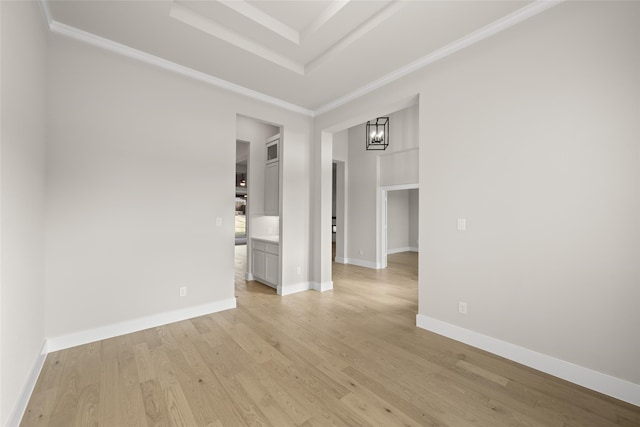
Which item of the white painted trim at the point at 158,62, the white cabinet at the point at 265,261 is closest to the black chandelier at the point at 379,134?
the white painted trim at the point at 158,62

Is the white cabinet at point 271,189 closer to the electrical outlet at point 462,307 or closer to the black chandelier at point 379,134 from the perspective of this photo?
the black chandelier at point 379,134

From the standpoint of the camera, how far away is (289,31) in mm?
2867

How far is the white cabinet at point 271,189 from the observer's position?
500cm

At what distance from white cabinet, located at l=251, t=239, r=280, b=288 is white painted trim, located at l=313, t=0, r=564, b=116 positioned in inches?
110

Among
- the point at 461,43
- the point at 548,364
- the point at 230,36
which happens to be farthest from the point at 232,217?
the point at 548,364

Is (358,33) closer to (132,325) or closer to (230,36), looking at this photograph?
(230,36)

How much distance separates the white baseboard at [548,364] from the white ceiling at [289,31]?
3018 millimetres

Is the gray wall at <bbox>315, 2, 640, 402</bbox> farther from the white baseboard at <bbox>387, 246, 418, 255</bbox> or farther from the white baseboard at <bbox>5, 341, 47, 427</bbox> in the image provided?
the white baseboard at <bbox>387, 246, 418, 255</bbox>

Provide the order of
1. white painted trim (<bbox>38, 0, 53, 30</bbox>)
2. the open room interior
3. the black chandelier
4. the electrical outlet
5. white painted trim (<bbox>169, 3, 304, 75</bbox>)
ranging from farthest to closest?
1. the black chandelier
2. the electrical outlet
3. white painted trim (<bbox>169, 3, 304, 75</bbox>)
4. white painted trim (<bbox>38, 0, 53, 30</bbox>)
5. the open room interior

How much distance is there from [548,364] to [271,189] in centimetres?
446

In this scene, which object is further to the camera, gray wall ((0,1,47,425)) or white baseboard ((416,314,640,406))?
white baseboard ((416,314,640,406))

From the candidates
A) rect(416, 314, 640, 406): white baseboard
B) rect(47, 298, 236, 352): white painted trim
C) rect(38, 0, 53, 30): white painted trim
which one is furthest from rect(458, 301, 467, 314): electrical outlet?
rect(38, 0, 53, 30): white painted trim

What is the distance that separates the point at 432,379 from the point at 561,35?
306cm

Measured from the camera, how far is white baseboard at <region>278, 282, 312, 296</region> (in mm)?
4391
